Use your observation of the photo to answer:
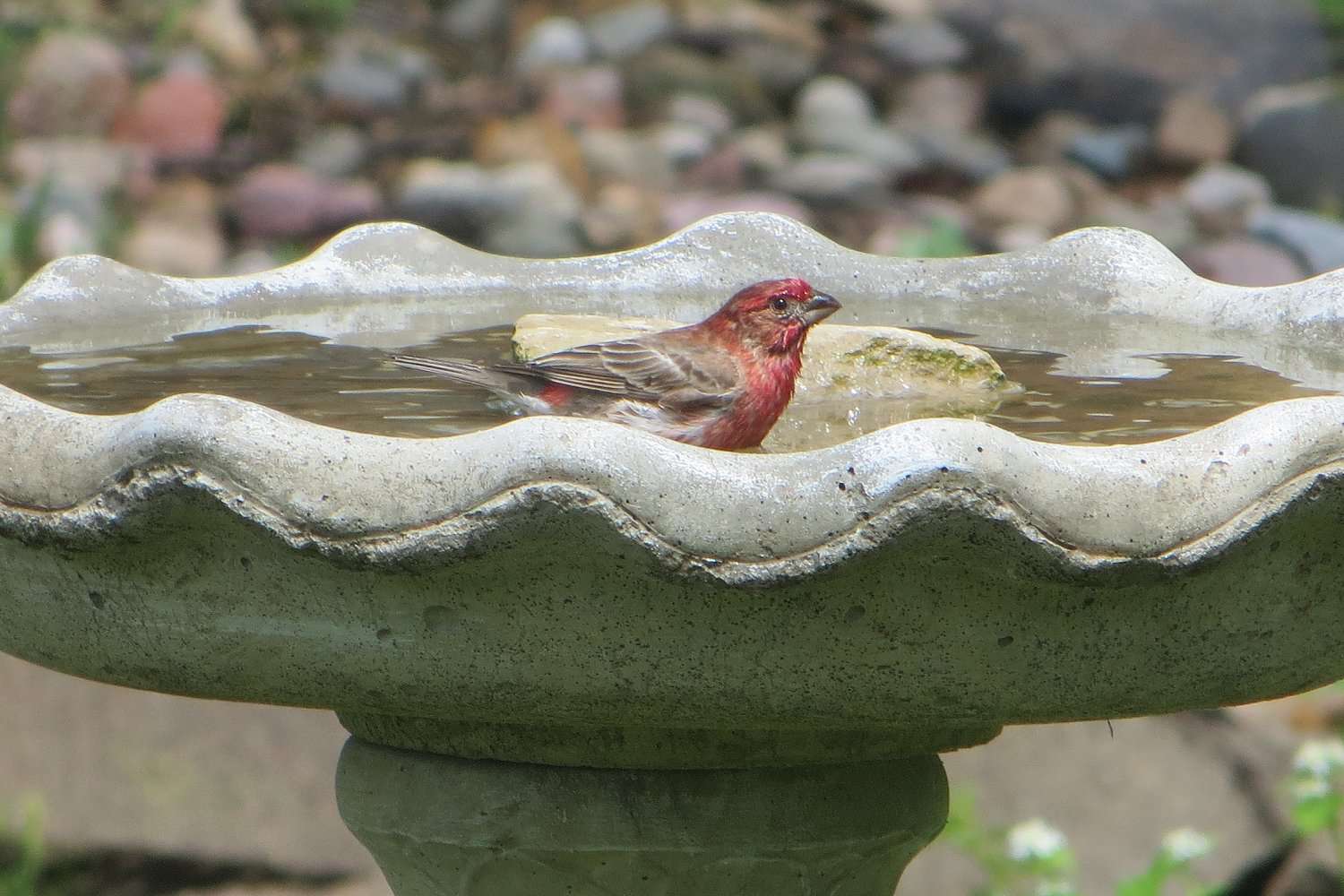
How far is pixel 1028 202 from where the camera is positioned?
37.4 ft

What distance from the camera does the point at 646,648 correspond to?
8.04ft

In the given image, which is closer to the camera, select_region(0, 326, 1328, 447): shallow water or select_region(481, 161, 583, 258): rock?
select_region(0, 326, 1328, 447): shallow water

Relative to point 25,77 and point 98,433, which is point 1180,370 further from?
point 25,77

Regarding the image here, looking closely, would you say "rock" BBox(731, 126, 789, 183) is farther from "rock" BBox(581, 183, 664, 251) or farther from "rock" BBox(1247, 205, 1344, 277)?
"rock" BBox(1247, 205, 1344, 277)

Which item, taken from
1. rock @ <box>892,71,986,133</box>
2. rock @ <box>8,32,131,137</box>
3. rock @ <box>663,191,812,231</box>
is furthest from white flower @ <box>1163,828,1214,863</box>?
rock @ <box>8,32,131,137</box>

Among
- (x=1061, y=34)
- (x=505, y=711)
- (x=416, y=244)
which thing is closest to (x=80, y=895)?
(x=416, y=244)

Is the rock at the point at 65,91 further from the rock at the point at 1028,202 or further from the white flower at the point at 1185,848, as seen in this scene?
the white flower at the point at 1185,848

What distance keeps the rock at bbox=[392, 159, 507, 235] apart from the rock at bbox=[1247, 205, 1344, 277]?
14.0ft

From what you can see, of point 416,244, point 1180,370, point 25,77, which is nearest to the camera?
point 1180,370

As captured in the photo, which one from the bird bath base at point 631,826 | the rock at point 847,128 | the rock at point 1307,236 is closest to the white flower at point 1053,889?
the bird bath base at point 631,826

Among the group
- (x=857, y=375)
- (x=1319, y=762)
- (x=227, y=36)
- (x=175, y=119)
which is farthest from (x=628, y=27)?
(x=1319, y=762)

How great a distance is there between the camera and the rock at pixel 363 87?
1255cm

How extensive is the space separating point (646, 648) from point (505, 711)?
0.97 ft

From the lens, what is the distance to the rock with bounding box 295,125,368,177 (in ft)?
38.0
